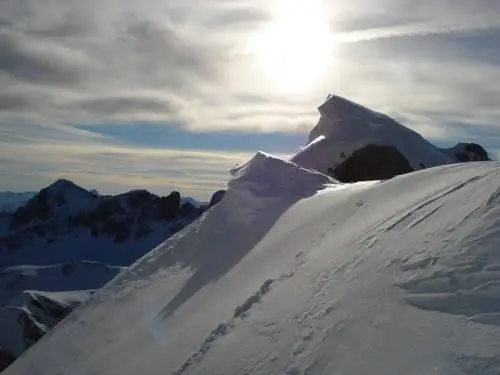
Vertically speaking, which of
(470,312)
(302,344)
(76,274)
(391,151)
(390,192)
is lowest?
(76,274)

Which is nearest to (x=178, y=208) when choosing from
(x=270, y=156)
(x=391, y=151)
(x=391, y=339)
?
(x=391, y=151)

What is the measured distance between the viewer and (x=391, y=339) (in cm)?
677

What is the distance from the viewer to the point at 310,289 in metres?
9.44

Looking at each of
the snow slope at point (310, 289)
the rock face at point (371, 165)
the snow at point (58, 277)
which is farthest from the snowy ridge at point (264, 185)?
the snow at point (58, 277)

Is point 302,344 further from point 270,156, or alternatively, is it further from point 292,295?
point 270,156

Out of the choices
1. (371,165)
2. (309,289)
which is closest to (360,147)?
(371,165)

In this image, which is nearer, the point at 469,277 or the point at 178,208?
the point at 469,277

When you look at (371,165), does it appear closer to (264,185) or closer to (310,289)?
(264,185)

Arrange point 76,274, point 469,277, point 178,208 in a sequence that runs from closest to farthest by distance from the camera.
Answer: point 469,277 → point 76,274 → point 178,208

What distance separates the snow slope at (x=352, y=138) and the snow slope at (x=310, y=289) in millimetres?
16960

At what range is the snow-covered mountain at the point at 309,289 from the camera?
6793mm

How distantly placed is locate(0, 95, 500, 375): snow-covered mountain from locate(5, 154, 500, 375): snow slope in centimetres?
3

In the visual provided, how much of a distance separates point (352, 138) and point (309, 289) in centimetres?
2628

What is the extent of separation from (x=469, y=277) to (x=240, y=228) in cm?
800
